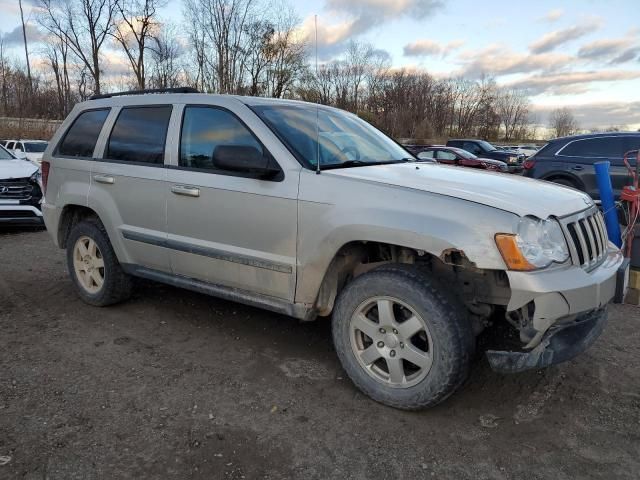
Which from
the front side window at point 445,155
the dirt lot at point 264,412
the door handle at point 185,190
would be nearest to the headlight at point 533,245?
the dirt lot at point 264,412

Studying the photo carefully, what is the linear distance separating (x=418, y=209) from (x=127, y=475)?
6.41 feet

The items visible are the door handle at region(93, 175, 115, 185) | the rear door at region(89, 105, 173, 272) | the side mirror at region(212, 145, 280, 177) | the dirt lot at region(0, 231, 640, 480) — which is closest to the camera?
the dirt lot at region(0, 231, 640, 480)

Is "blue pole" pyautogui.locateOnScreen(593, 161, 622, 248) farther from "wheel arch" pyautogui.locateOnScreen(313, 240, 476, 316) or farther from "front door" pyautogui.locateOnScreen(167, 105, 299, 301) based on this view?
"front door" pyautogui.locateOnScreen(167, 105, 299, 301)

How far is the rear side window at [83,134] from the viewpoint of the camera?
15.0 ft

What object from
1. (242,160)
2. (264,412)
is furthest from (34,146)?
(264,412)

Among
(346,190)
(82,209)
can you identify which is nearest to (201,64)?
(82,209)

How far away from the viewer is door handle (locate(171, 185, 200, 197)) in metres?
→ 3.71

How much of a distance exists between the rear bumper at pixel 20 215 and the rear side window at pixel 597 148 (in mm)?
9369

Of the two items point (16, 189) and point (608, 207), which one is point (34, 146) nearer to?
point (16, 189)

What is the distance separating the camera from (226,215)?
140 inches

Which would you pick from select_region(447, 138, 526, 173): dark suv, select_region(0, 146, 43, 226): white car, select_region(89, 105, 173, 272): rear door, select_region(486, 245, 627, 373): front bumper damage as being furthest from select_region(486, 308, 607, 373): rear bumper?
select_region(447, 138, 526, 173): dark suv

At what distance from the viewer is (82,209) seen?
4746 millimetres

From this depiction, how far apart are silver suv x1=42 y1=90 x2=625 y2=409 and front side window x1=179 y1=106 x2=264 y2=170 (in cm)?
2

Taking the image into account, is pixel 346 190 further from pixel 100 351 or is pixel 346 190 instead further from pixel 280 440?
pixel 100 351
